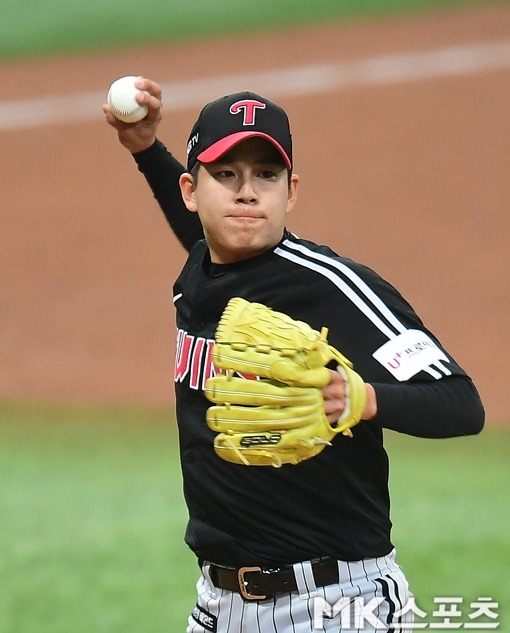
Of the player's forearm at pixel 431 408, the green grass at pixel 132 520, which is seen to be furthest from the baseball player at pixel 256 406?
the green grass at pixel 132 520

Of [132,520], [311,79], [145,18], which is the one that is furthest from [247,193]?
[145,18]

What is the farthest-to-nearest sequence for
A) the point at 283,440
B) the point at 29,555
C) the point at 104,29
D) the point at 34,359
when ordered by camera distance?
the point at 104,29 < the point at 34,359 < the point at 29,555 < the point at 283,440

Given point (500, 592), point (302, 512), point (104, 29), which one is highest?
point (104, 29)

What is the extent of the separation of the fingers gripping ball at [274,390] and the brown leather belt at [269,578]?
0.39 m

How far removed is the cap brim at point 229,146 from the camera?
2547mm

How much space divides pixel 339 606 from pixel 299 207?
640cm

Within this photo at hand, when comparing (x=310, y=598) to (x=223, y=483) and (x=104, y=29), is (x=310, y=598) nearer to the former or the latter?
Answer: (x=223, y=483)

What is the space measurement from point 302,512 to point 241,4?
922 cm

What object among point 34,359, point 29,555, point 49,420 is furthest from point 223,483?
point 34,359

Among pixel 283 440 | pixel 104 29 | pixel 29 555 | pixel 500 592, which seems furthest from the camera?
pixel 104 29

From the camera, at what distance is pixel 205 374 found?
261 cm

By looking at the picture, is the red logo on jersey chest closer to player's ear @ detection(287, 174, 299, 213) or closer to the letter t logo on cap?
player's ear @ detection(287, 174, 299, 213)

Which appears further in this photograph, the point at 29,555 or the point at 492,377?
the point at 492,377

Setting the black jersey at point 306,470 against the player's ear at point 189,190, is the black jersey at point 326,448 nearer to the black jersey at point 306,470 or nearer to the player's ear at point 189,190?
the black jersey at point 306,470
